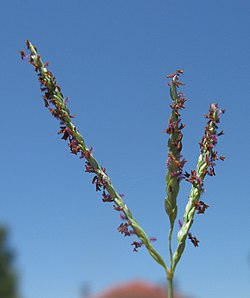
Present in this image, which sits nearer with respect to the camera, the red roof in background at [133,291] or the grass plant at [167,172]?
the grass plant at [167,172]

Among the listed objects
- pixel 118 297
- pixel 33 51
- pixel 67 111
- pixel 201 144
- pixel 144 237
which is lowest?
pixel 144 237

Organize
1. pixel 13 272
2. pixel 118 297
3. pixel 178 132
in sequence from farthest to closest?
pixel 118 297
pixel 13 272
pixel 178 132

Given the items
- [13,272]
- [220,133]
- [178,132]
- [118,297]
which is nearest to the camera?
[178,132]

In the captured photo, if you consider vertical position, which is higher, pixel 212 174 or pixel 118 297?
Answer: pixel 118 297

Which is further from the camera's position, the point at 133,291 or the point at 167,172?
the point at 133,291

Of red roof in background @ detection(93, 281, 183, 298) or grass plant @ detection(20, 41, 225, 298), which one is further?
red roof in background @ detection(93, 281, 183, 298)

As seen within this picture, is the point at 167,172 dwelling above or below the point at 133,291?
below

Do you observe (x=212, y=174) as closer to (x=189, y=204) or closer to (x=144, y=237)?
(x=189, y=204)

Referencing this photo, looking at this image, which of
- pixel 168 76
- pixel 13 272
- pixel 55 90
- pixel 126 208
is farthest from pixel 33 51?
pixel 13 272

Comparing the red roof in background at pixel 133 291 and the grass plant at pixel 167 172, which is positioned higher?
the red roof in background at pixel 133 291

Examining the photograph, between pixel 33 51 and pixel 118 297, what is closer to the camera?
pixel 33 51

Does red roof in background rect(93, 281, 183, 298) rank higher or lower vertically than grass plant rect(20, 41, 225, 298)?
higher
